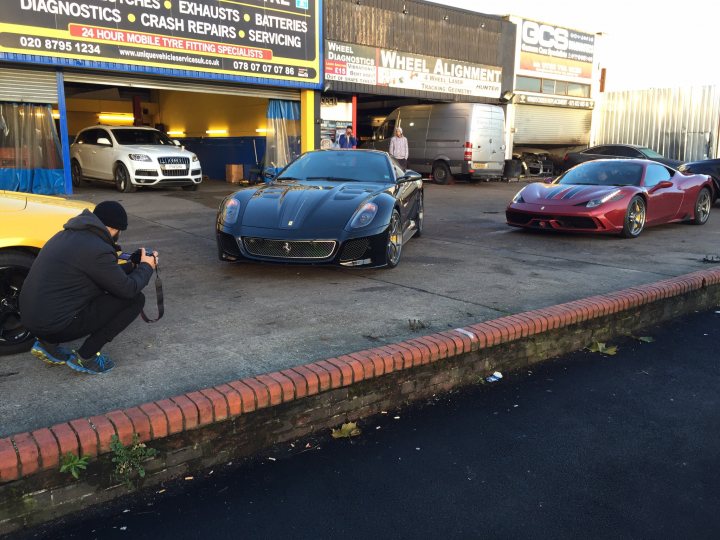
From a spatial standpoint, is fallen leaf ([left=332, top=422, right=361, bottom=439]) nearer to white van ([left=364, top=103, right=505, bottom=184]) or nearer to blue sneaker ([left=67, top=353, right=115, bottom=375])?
blue sneaker ([left=67, top=353, right=115, bottom=375])

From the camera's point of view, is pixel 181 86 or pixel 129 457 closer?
pixel 129 457

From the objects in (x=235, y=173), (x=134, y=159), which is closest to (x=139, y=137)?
(x=134, y=159)

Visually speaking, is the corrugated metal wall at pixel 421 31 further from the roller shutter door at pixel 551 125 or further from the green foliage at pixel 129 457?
the green foliage at pixel 129 457

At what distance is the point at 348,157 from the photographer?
25.9 feet

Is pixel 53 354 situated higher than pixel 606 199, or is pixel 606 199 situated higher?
pixel 606 199

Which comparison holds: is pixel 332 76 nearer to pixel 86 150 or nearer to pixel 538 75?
pixel 86 150

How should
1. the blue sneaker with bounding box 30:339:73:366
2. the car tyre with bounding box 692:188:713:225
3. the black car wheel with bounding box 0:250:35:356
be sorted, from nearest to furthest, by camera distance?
the blue sneaker with bounding box 30:339:73:366 → the black car wheel with bounding box 0:250:35:356 → the car tyre with bounding box 692:188:713:225

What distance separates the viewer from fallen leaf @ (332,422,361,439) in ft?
11.0

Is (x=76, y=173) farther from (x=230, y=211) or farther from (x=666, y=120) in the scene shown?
(x=666, y=120)

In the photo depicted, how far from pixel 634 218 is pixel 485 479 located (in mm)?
7551

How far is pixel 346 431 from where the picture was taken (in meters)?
3.38

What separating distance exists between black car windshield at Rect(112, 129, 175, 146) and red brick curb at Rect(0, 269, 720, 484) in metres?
13.0

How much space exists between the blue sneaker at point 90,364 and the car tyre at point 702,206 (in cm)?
1084

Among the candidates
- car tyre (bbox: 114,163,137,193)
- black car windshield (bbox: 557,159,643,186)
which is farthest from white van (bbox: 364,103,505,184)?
black car windshield (bbox: 557,159,643,186)
